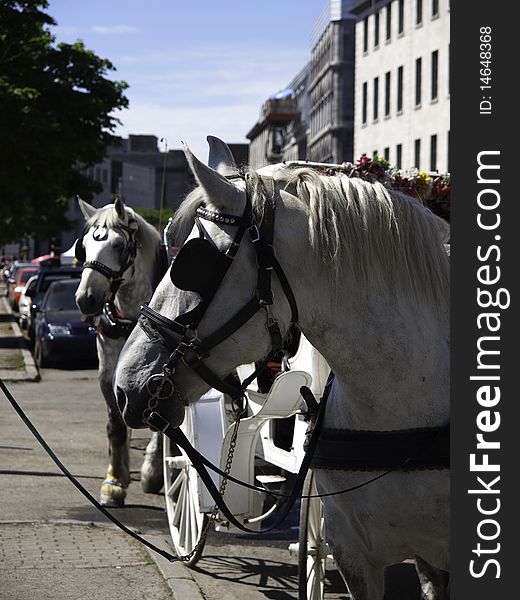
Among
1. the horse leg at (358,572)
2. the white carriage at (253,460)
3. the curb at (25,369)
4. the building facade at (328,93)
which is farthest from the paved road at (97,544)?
the building facade at (328,93)

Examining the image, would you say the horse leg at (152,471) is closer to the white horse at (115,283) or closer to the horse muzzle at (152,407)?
the white horse at (115,283)

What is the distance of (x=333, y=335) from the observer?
363 centimetres

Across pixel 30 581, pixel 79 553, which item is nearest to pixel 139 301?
pixel 79 553

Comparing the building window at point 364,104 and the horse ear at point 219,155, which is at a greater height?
the building window at point 364,104

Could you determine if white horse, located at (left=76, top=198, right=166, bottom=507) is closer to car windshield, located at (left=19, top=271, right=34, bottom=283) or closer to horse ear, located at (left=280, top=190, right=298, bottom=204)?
horse ear, located at (left=280, top=190, right=298, bottom=204)

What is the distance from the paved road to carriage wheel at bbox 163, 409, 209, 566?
169mm

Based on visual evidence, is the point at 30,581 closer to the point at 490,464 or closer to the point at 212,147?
the point at 212,147

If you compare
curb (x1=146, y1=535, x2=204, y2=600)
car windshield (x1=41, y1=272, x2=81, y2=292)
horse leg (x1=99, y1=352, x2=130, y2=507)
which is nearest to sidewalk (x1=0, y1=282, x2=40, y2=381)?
car windshield (x1=41, y1=272, x2=81, y2=292)

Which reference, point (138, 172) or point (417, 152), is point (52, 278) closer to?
point (417, 152)

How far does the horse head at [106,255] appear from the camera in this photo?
8.40 metres

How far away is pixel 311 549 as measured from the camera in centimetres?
573

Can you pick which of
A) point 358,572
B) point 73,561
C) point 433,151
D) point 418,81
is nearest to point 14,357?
point 73,561

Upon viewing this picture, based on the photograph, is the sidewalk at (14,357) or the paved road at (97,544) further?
the sidewalk at (14,357)

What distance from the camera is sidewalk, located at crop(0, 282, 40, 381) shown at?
20.1 m
